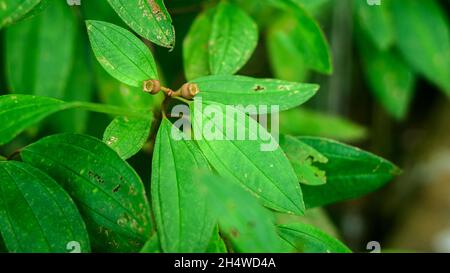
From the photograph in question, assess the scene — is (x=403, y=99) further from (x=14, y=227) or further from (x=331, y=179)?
(x=14, y=227)

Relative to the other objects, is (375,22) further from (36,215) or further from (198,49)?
(36,215)

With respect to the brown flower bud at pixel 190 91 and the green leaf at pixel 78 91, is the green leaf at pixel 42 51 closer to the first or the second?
the green leaf at pixel 78 91

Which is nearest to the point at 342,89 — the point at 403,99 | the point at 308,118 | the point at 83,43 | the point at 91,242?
the point at 308,118

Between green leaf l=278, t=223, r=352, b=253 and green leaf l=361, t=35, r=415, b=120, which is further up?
green leaf l=361, t=35, r=415, b=120

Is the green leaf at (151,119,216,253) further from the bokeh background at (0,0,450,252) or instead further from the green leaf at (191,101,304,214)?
the bokeh background at (0,0,450,252)

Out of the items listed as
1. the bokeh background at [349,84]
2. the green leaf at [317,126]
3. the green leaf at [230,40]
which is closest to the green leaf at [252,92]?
the green leaf at [230,40]

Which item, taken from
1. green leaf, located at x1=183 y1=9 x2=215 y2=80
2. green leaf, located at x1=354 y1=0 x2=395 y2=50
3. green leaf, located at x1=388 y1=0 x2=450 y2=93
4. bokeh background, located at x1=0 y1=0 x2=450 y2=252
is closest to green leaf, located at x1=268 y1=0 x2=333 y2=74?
bokeh background, located at x1=0 y1=0 x2=450 y2=252
